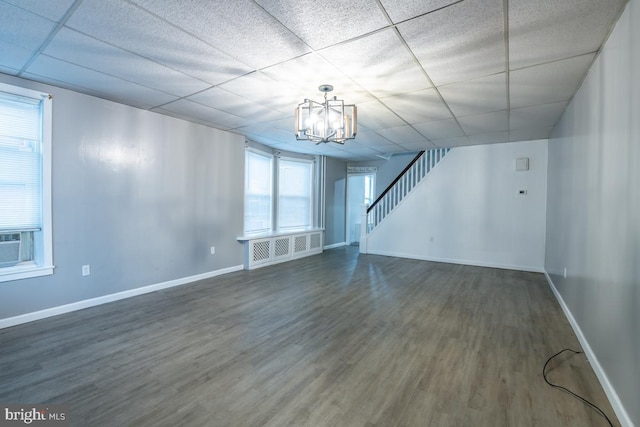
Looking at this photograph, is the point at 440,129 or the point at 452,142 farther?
the point at 452,142

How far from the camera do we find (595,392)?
1930mm

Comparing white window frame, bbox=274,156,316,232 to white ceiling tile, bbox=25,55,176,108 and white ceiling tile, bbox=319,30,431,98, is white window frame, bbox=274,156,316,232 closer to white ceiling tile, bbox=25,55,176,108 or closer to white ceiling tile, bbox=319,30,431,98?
white ceiling tile, bbox=25,55,176,108

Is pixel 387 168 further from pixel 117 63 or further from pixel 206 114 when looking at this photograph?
pixel 117 63

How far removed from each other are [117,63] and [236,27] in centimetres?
131

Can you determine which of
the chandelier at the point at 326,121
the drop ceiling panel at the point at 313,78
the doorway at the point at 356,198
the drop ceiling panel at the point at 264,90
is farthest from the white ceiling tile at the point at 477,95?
the doorway at the point at 356,198

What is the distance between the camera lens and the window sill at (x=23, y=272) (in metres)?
2.75

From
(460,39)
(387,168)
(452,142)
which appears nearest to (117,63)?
(460,39)

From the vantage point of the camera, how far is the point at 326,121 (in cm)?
285

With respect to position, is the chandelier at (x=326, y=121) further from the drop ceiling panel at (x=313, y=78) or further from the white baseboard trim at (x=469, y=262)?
the white baseboard trim at (x=469, y=262)

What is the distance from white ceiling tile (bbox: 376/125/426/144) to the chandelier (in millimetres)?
1803

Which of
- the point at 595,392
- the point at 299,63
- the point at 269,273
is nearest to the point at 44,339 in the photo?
the point at 269,273

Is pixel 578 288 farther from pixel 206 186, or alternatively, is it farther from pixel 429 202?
pixel 206 186

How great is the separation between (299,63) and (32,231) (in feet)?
10.6

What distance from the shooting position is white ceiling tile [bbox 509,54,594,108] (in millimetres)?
2438
